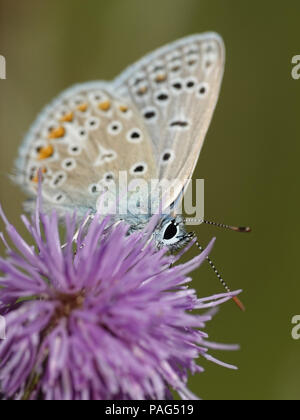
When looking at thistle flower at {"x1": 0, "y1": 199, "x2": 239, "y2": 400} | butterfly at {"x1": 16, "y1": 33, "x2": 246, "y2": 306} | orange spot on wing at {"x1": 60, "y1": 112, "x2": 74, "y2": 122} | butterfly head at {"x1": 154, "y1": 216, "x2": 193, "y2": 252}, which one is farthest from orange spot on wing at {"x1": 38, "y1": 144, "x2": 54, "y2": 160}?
thistle flower at {"x1": 0, "y1": 199, "x2": 239, "y2": 400}

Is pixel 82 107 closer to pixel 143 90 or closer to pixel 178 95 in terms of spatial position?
pixel 143 90

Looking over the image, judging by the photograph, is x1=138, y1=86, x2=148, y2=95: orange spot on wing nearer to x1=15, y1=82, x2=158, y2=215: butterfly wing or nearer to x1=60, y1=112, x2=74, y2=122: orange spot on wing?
x1=15, y1=82, x2=158, y2=215: butterfly wing

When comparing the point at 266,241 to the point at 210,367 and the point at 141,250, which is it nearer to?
the point at 210,367

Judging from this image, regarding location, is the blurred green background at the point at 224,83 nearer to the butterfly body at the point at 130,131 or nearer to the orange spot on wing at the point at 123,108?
the butterfly body at the point at 130,131

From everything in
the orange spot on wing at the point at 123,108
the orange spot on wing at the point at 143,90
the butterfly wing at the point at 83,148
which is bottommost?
the butterfly wing at the point at 83,148

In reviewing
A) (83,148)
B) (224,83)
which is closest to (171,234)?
(83,148)

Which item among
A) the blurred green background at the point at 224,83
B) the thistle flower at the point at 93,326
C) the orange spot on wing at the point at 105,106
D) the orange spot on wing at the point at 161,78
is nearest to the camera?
Answer: the thistle flower at the point at 93,326

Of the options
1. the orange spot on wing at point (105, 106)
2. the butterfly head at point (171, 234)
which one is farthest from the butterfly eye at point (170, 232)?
the orange spot on wing at point (105, 106)
